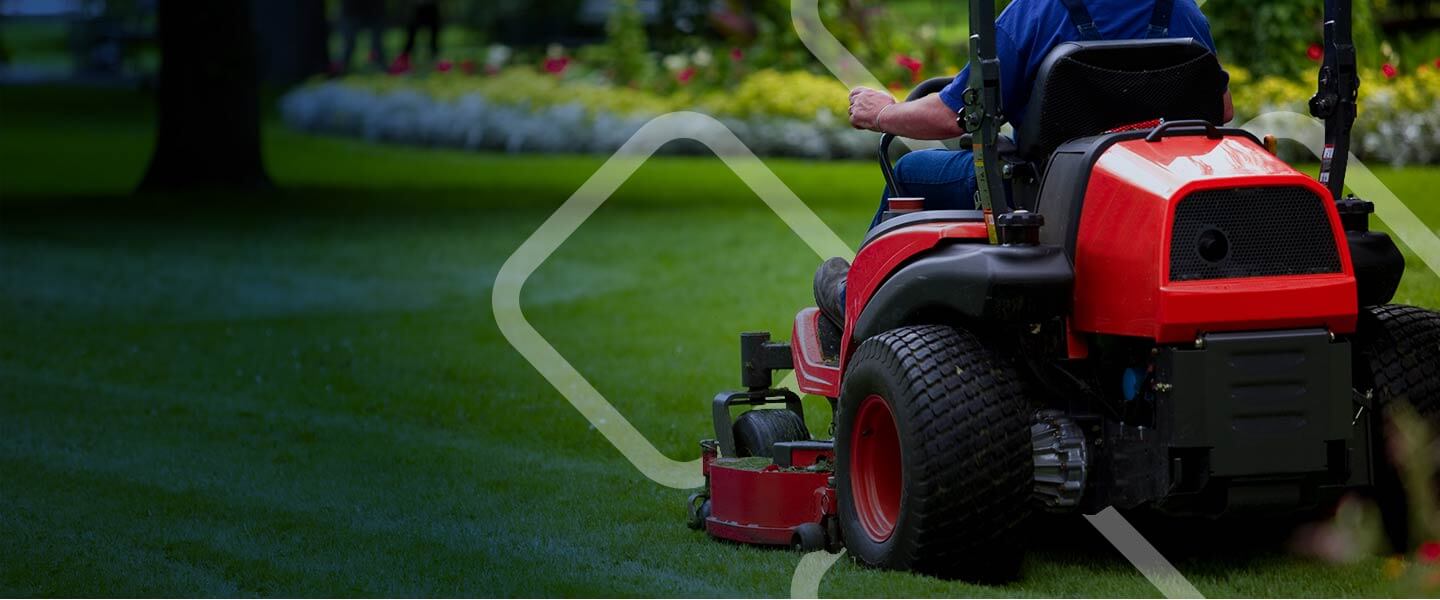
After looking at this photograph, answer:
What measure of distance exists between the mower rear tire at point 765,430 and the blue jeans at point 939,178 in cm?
81

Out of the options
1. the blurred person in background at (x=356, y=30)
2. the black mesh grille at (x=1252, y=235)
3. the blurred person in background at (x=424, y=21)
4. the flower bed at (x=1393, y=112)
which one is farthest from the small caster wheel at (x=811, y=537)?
the blurred person in background at (x=424, y=21)

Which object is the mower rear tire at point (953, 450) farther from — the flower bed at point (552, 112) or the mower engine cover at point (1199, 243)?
the flower bed at point (552, 112)

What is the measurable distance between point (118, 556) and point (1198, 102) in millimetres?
3250

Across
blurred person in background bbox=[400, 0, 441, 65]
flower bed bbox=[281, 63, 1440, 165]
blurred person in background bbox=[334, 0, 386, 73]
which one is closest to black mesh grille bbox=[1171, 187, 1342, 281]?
flower bed bbox=[281, 63, 1440, 165]

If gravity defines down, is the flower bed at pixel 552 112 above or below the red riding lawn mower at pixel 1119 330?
below

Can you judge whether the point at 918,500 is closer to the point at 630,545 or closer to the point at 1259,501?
the point at 1259,501

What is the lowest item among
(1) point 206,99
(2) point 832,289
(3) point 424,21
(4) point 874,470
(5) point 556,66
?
(3) point 424,21

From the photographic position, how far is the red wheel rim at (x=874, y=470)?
581 cm

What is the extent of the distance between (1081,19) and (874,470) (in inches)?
50.1

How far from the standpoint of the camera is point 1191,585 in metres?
5.59

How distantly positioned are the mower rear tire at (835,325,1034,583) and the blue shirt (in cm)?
62

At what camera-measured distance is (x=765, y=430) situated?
22.2 ft

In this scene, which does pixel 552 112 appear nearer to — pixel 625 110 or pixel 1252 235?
pixel 625 110

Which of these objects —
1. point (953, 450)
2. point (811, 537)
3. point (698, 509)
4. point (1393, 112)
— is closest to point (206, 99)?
point (1393, 112)
